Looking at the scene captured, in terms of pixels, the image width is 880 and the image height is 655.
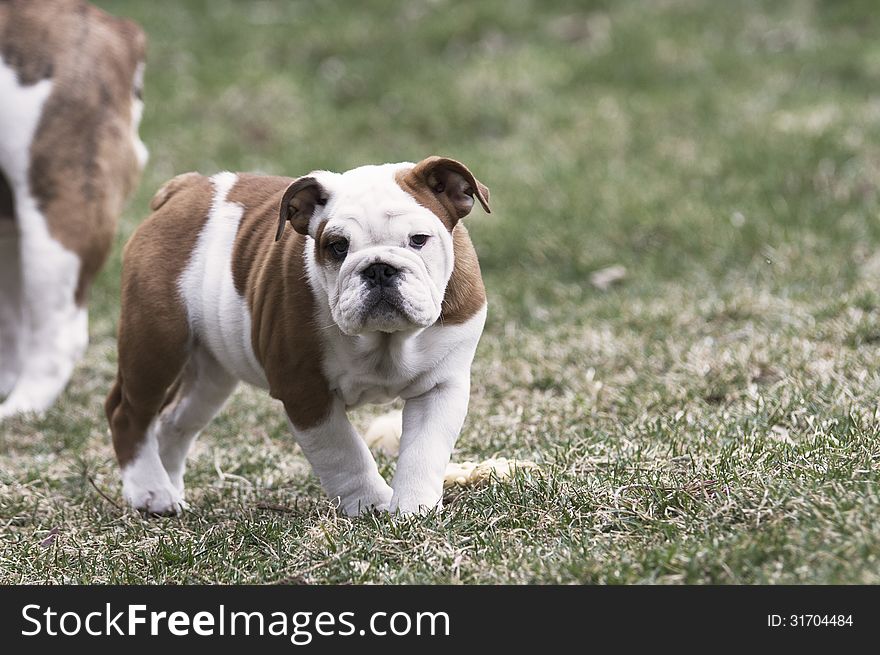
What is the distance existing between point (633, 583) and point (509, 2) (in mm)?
9118

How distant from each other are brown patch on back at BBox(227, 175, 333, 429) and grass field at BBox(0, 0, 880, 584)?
375 mm

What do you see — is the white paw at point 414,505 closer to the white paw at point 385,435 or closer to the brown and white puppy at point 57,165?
the white paw at point 385,435

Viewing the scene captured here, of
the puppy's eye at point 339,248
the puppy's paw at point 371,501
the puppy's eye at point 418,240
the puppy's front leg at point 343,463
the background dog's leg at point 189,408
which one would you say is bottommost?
the background dog's leg at point 189,408

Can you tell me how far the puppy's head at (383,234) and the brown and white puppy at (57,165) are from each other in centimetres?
240

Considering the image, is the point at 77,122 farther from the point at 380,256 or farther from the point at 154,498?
the point at 380,256

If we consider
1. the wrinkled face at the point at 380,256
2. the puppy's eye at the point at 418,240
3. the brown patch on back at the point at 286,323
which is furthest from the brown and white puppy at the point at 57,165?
the puppy's eye at the point at 418,240

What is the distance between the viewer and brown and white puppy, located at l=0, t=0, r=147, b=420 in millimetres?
5746

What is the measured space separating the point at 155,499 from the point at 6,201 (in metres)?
2.29

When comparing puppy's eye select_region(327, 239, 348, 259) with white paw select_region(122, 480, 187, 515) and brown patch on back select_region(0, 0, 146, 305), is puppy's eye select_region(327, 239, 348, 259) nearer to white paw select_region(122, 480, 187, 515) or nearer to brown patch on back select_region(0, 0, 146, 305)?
white paw select_region(122, 480, 187, 515)

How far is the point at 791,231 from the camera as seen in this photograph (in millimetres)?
7574

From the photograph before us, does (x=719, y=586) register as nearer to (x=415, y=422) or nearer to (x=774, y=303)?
(x=415, y=422)

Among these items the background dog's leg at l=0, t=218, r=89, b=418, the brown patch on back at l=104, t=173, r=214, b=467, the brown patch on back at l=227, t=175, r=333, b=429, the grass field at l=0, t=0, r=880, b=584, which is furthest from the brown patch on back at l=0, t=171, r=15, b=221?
the brown patch on back at l=227, t=175, r=333, b=429

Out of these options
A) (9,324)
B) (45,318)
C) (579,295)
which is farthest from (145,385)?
(579,295)

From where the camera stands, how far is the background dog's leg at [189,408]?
445 centimetres
